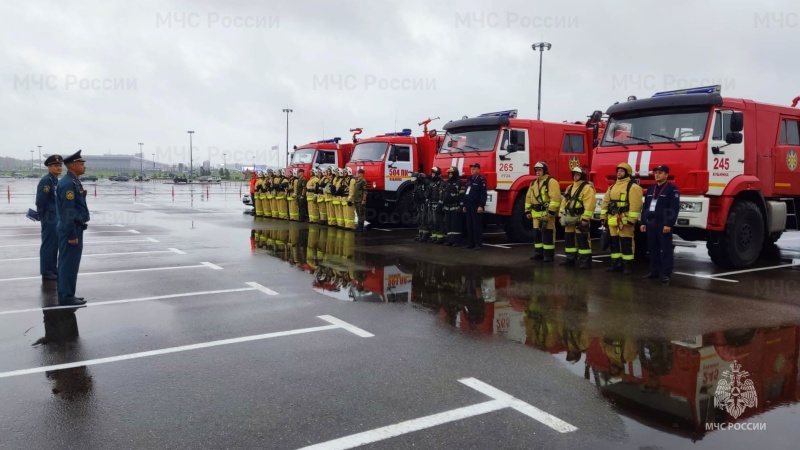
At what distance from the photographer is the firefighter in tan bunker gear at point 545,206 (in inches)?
387

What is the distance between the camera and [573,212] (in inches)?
371

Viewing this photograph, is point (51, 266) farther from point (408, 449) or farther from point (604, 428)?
point (604, 428)

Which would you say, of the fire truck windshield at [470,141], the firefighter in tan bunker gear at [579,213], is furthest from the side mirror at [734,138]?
the fire truck windshield at [470,141]

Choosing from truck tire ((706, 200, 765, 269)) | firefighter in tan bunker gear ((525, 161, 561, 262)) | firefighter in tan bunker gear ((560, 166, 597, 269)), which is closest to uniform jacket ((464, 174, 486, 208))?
firefighter in tan bunker gear ((525, 161, 561, 262))

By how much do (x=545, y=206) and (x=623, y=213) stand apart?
4.77ft

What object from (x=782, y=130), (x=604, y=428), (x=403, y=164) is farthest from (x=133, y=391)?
(x=403, y=164)

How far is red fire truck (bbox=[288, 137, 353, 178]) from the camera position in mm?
19734

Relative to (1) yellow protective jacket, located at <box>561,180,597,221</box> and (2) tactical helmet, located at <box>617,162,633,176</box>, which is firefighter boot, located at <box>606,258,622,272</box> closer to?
(1) yellow protective jacket, located at <box>561,180,597,221</box>

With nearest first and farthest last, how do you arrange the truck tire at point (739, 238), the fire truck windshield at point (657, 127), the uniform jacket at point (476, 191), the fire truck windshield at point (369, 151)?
the fire truck windshield at point (657, 127), the truck tire at point (739, 238), the uniform jacket at point (476, 191), the fire truck windshield at point (369, 151)

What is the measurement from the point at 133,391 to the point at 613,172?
800cm

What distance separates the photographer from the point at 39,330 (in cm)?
573

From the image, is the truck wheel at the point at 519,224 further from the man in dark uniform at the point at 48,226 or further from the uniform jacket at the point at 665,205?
the man in dark uniform at the point at 48,226

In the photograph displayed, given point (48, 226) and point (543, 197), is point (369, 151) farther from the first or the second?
point (48, 226)

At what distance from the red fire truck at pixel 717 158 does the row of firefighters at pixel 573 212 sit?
673 millimetres
